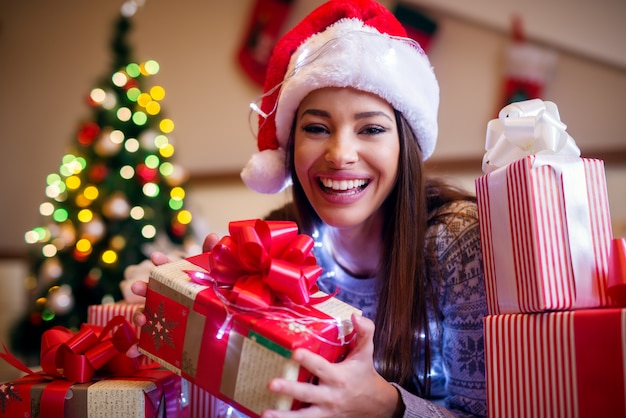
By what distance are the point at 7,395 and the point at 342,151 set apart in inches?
29.5

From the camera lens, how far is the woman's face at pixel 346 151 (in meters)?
1.14

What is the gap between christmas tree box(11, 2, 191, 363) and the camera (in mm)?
2506

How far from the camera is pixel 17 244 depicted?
3535 mm

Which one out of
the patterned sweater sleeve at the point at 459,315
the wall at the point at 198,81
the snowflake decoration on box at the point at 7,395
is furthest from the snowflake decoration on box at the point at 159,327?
the wall at the point at 198,81

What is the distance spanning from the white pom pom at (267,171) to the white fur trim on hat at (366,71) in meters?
0.12

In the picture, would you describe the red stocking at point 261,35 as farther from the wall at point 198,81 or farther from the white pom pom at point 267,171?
the white pom pom at point 267,171

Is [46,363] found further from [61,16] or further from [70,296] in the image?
[61,16]

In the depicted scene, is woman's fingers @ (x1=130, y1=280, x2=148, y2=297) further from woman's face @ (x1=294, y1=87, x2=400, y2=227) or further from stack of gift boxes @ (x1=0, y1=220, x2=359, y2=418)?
woman's face @ (x1=294, y1=87, x2=400, y2=227)

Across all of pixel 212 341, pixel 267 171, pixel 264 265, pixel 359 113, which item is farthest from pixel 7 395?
pixel 359 113

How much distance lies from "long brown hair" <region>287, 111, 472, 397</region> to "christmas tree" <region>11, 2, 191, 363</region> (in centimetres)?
159

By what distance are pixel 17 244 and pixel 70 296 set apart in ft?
4.28

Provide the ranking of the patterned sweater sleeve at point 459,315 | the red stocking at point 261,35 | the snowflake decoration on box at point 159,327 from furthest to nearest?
the red stocking at point 261,35 < the patterned sweater sleeve at point 459,315 < the snowflake decoration on box at point 159,327

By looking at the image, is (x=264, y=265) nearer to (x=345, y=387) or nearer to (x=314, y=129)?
(x=345, y=387)

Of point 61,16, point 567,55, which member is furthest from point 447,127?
Answer: point 61,16
